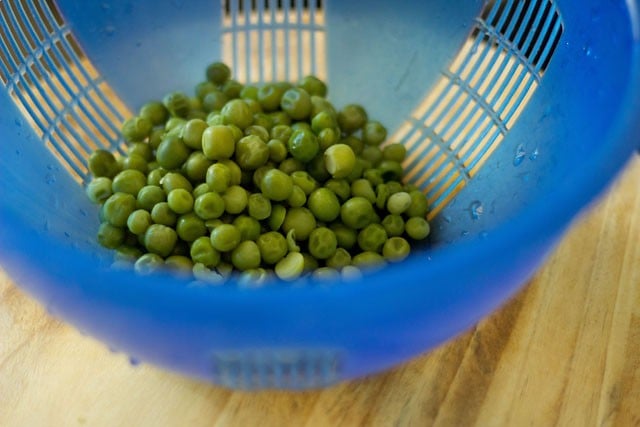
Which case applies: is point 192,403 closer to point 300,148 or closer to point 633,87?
point 300,148

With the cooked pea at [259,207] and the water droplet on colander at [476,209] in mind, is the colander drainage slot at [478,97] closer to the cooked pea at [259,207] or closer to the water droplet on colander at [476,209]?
the water droplet on colander at [476,209]

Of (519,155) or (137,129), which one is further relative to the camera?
(137,129)

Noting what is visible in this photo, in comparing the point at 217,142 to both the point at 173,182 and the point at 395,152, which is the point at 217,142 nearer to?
the point at 173,182

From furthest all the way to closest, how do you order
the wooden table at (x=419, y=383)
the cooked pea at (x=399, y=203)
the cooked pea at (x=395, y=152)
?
the cooked pea at (x=395, y=152) < the cooked pea at (x=399, y=203) < the wooden table at (x=419, y=383)

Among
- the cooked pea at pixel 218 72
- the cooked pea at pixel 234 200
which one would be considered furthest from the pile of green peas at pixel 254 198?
the cooked pea at pixel 218 72

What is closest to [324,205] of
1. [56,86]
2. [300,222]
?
[300,222]

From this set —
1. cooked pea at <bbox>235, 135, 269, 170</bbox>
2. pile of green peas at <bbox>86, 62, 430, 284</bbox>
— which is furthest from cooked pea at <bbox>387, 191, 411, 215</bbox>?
cooked pea at <bbox>235, 135, 269, 170</bbox>
